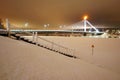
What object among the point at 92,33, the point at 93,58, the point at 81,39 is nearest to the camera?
the point at 93,58

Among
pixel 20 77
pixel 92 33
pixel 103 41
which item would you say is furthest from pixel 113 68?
pixel 20 77

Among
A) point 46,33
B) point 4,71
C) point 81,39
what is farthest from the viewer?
point 46,33

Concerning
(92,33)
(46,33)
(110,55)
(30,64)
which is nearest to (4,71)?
(30,64)

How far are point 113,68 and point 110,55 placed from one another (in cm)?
149

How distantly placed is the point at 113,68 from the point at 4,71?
38.3ft

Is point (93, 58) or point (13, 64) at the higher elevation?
point (13, 64)

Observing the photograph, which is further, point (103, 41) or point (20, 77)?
point (103, 41)

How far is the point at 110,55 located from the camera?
1489cm

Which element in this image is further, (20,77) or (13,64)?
(13,64)

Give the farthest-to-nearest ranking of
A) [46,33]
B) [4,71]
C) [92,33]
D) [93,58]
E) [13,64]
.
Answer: [92,33] < [46,33] < [93,58] < [13,64] < [4,71]

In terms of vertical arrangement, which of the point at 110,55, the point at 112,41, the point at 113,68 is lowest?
the point at 113,68

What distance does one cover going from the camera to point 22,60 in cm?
514

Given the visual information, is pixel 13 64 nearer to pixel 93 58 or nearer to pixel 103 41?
pixel 93 58

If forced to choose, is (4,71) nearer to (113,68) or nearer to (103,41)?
(113,68)
